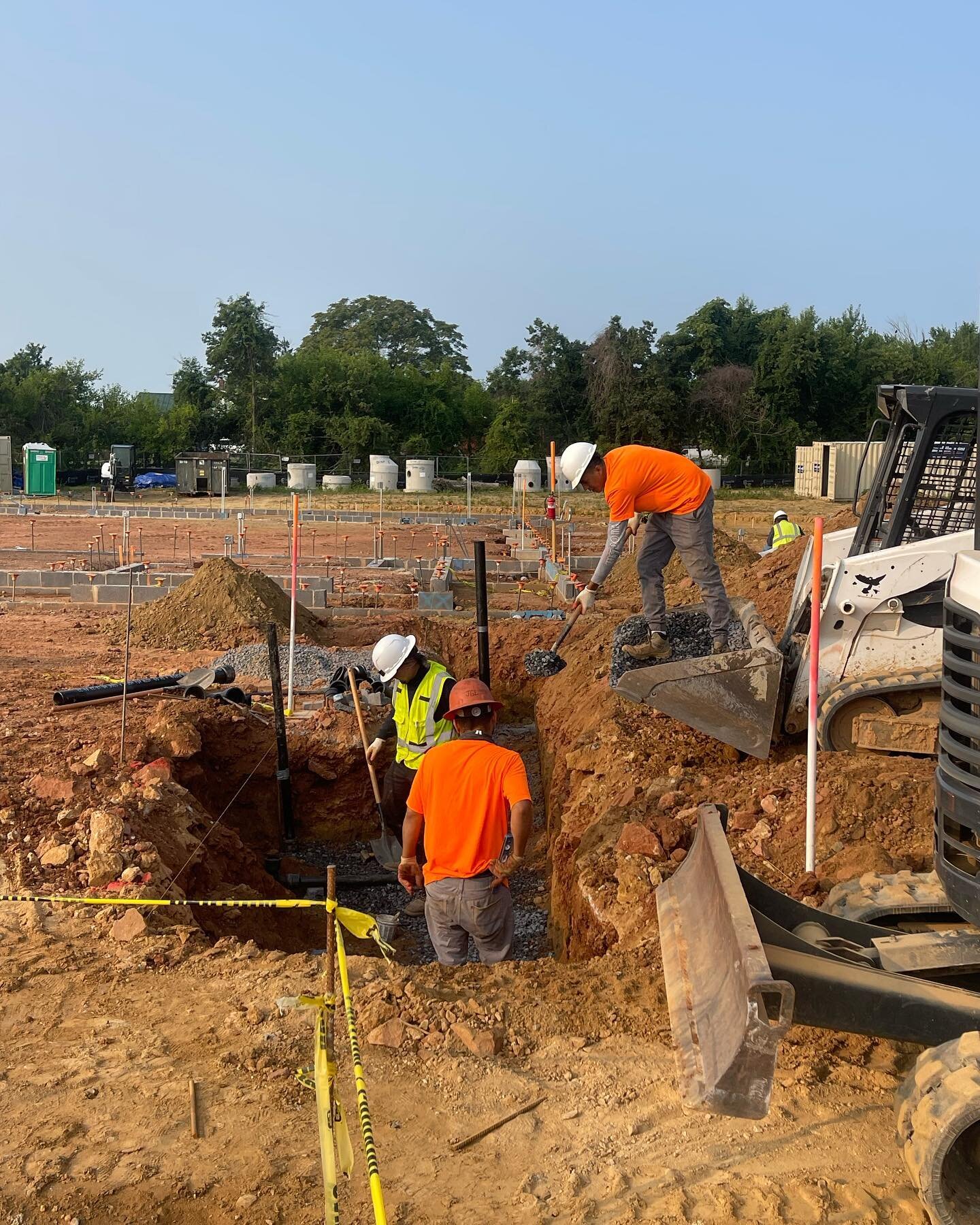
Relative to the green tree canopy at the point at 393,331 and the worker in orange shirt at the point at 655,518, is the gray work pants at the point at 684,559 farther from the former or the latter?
the green tree canopy at the point at 393,331

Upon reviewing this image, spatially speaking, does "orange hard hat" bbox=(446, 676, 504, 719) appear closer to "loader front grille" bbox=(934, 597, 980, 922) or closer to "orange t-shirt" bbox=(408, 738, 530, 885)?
"orange t-shirt" bbox=(408, 738, 530, 885)

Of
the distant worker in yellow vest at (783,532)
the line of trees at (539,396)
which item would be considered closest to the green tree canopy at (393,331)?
the line of trees at (539,396)

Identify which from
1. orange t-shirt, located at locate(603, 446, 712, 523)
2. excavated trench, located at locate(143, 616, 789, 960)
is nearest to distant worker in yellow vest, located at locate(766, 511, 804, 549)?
excavated trench, located at locate(143, 616, 789, 960)

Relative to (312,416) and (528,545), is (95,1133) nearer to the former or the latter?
(528,545)

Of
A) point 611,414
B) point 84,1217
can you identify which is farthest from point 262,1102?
point 611,414

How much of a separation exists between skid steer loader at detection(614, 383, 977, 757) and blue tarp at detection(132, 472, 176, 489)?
44.4 m

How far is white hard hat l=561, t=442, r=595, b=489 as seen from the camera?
6680 millimetres

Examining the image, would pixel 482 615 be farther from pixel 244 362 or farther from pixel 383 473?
pixel 244 362

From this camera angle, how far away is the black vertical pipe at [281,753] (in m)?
8.53

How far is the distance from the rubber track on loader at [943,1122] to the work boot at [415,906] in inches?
189

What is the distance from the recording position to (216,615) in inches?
573

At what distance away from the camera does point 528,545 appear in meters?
25.8

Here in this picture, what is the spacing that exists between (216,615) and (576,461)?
8931 millimetres

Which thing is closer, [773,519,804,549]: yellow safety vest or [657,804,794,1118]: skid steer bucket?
[657,804,794,1118]: skid steer bucket
